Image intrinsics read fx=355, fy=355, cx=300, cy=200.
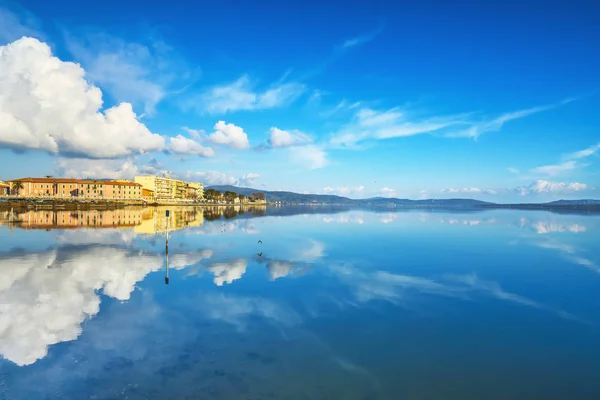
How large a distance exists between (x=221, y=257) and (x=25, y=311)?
49.2 feet

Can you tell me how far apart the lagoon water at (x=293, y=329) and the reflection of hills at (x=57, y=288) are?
0.10 meters

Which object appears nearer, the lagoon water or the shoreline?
the lagoon water

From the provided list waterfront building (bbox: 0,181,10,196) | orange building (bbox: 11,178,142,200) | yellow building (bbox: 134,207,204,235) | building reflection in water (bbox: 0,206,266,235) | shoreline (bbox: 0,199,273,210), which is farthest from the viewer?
waterfront building (bbox: 0,181,10,196)

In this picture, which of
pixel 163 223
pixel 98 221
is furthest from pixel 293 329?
pixel 98 221

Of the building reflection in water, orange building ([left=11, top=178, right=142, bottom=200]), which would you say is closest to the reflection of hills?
the building reflection in water

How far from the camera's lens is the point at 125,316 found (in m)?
14.7

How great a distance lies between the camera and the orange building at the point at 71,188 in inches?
5945

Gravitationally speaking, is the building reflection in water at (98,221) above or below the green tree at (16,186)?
below

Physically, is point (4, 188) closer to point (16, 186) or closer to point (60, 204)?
point (16, 186)

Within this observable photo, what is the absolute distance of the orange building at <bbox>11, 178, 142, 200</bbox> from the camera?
15100 cm

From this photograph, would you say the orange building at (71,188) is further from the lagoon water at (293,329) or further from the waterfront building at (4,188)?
the lagoon water at (293,329)

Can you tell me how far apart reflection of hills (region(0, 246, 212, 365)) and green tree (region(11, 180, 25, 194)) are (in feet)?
473

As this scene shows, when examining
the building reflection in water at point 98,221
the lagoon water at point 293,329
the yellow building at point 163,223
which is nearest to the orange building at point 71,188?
the building reflection in water at point 98,221

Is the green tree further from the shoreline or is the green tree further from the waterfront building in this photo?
the shoreline
